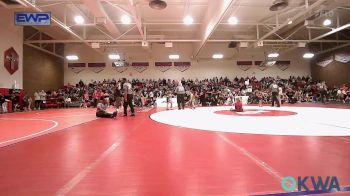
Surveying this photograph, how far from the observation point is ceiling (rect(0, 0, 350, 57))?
38.4 ft

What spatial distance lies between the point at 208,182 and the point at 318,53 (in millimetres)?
24171

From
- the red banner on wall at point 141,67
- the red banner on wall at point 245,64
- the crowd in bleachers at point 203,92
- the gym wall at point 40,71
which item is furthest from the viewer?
the red banner on wall at point 245,64

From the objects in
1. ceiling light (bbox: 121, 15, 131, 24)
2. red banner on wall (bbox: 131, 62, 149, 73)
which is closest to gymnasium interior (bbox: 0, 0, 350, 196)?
ceiling light (bbox: 121, 15, 131, 24)

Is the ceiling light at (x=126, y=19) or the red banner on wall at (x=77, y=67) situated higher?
the ceiling light at (x=126, y=19)

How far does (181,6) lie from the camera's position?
1379 cm
